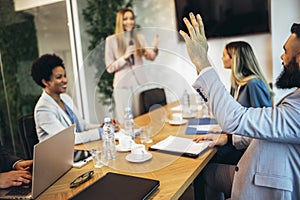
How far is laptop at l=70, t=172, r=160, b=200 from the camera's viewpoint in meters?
0.92

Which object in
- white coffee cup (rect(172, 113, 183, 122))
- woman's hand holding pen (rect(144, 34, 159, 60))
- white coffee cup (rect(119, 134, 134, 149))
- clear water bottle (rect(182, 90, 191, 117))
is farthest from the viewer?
woman's hand holding pen (rect(144, 34, 159, 60))

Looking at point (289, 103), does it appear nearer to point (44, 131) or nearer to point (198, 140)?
point (198, 140)

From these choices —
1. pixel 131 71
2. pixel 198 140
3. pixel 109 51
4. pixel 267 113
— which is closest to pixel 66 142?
pixel 198 140

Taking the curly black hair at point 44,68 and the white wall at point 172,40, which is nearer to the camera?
the curly black hair at point 44,68

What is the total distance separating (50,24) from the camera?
325 cm

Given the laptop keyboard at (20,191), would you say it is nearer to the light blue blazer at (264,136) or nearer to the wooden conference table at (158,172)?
the wooden conference table at (158,172)

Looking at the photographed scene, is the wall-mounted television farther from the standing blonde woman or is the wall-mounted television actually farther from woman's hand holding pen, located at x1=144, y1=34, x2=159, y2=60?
the standing blonde woman

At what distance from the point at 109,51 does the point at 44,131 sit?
4.48ft

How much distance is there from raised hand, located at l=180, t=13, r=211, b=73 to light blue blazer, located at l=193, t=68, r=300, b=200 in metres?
0.04

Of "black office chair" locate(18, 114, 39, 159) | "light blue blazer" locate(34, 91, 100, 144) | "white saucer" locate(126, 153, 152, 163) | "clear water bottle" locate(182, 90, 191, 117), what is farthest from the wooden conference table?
"clear water bottle" locate(182, 90, 191, 117)

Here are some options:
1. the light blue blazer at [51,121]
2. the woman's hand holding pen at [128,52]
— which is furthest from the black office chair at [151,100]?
the light blue blazer at [51,121]

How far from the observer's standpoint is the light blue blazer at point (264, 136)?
0.96 m

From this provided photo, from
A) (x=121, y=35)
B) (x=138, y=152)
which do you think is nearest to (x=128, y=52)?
(x=121, y=35)

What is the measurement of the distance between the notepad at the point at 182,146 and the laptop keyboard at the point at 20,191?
609mm
